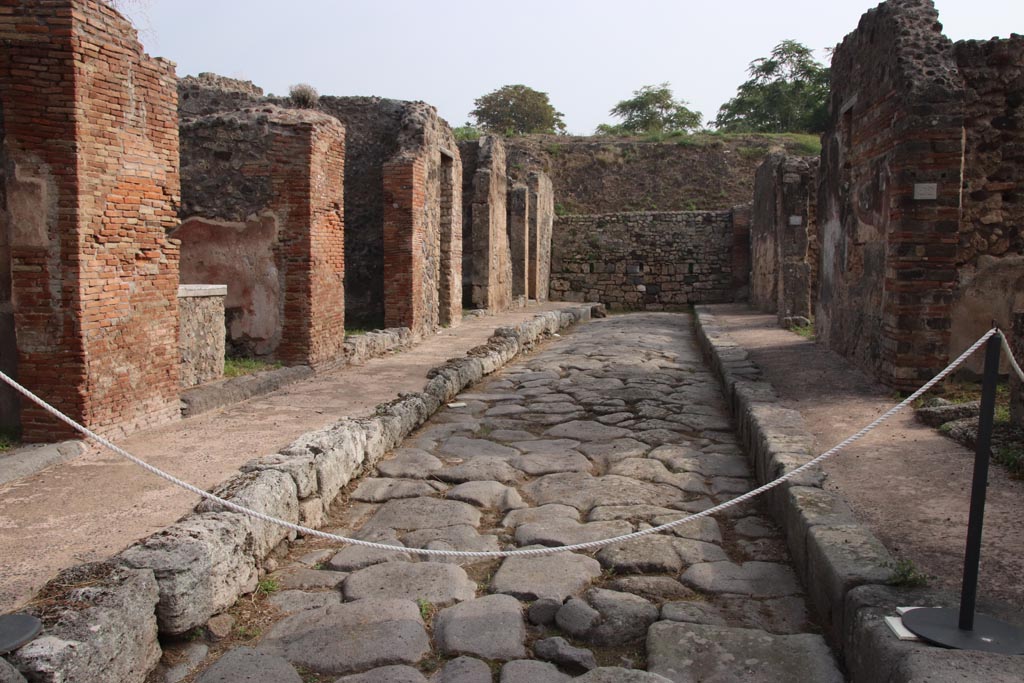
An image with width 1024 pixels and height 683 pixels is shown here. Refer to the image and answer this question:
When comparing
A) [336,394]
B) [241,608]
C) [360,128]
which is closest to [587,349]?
[360,128]

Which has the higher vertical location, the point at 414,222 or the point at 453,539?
the point at 414,222

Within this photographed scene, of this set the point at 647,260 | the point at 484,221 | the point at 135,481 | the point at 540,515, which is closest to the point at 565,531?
the point at 540,515

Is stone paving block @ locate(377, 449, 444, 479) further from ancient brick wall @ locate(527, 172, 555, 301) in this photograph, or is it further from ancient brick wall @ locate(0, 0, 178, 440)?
ancient brick wall @ locate(527, 172, 555, 301)

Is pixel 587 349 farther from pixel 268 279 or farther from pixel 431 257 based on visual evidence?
pixel 268 279

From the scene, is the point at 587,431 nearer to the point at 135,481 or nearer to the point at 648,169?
the point at 135,481

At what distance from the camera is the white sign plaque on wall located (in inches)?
273

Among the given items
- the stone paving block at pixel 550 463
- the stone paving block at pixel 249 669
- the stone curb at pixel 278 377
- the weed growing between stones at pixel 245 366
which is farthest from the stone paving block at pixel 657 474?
the weed growing between stones at pixel 245 366

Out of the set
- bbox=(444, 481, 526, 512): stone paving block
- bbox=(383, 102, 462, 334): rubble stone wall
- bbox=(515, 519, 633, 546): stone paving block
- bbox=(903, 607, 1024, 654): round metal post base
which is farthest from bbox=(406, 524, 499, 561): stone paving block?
bbox=(383, 102, 462, 334): rubble stone wall

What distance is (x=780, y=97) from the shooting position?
44.6 metres

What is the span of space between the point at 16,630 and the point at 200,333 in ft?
15.9

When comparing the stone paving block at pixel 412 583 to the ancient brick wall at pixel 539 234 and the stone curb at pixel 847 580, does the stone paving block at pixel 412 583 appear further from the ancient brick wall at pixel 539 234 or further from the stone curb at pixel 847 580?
the ancient brick wall at pixel 539 234

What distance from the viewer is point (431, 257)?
500 inches

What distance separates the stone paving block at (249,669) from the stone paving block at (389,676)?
0.18m

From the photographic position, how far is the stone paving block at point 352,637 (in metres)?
2.89
